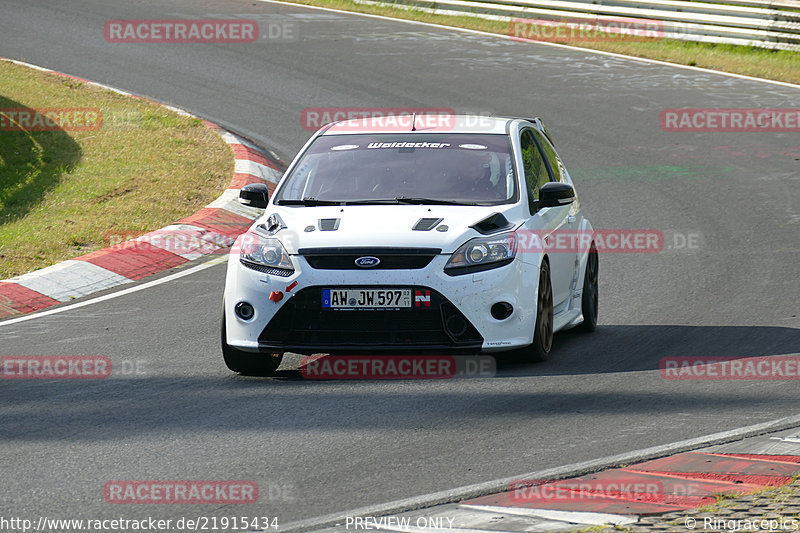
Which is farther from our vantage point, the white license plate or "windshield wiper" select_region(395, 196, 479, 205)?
"windshield wiper" select_region(395, 196, 479, 205)

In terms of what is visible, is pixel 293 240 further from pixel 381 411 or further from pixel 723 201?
pixel 723 201

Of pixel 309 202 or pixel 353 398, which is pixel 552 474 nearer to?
pixel 353 398

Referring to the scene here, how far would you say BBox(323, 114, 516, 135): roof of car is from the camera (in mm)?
9156

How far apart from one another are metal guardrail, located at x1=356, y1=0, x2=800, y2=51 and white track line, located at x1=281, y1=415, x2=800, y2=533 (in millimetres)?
16870

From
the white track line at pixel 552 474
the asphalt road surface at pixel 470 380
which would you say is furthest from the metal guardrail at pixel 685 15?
the white track line at pixel 552 474

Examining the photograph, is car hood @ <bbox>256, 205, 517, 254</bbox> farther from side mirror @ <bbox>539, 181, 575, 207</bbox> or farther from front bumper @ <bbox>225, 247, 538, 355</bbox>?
side mirror @ <bbox>539, 181, 575, 207</bbox>

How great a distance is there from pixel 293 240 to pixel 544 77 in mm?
13585

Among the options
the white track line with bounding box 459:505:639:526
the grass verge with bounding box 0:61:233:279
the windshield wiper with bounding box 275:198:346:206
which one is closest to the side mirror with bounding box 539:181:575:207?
the windshield wiper with bounding box 275:198:346:206

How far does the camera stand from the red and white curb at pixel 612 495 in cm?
503

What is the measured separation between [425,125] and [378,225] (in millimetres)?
1676

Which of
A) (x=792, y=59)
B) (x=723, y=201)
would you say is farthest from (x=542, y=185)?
(x=792, y=59)

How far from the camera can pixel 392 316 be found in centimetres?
756

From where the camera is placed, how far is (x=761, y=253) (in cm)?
1161

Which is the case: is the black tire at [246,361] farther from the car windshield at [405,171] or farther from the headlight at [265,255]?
the car windshield at [405,171]
